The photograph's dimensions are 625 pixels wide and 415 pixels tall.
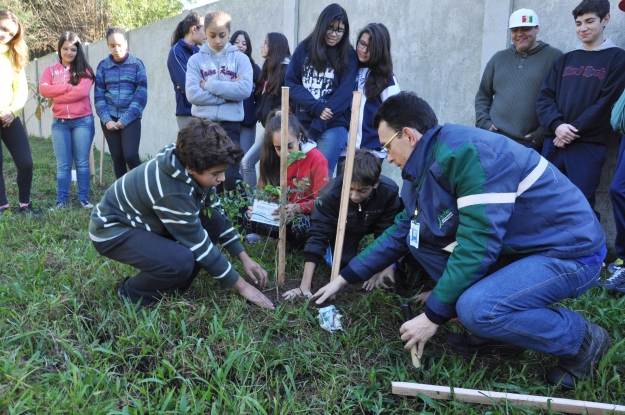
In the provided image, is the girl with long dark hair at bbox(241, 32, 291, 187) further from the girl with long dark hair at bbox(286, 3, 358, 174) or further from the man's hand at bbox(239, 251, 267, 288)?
the man's hand at bbox(239, 251, 267, 288)

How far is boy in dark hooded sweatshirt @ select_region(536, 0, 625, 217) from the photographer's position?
11.6 feet

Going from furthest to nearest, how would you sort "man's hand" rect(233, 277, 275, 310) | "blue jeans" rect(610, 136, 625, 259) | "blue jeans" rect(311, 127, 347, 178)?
"blue jeans" rect(311, 127, 347, 178), "blue jeans" rect(610, 136, 625, 259), "man's hand" rect(233, 277, 275, 310)

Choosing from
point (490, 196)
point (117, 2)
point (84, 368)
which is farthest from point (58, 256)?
point (117, 2)

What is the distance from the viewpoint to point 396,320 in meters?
2.90

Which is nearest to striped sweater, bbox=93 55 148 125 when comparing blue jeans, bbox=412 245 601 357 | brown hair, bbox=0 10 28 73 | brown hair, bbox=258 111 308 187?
brown hair, bbox=0 10 28 73

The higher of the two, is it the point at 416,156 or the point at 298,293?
the point at 416,156

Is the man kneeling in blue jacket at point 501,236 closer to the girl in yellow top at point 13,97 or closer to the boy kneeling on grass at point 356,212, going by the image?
the boy kneeling on grass at point 356,212

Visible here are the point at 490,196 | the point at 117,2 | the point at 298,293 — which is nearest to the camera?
the point at 490,196

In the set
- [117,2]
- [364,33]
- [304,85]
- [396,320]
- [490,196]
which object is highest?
[117,2]

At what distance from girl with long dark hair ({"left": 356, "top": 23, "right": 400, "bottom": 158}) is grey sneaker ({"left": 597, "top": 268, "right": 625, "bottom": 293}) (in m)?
1.77

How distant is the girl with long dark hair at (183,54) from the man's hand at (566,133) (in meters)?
3.49

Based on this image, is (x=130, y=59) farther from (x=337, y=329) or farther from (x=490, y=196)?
(x=490, y=196)

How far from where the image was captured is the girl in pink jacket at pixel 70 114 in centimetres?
539

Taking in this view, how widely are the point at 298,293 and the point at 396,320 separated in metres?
0.59
